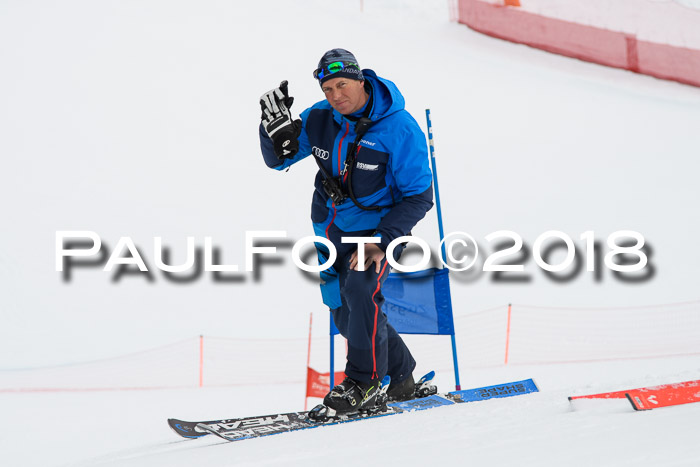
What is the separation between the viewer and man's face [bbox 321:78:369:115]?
122 inches

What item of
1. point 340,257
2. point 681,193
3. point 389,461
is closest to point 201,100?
point 681,193

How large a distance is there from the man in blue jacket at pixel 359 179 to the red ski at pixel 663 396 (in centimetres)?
113

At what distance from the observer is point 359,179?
319 cm

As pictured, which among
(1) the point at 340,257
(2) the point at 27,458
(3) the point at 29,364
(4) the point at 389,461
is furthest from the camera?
(3) the point at 29,364

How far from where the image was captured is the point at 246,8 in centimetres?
1554

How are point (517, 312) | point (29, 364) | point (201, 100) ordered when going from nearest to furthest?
point (29, 364) → point (517, 312) → point (201, 100)

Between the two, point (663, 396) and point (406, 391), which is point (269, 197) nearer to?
point (406, 391)

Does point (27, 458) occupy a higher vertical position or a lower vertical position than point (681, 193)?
lower

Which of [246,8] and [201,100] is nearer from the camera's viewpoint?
[201,100]

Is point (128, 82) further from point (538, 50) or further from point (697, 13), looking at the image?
point (697, 13)

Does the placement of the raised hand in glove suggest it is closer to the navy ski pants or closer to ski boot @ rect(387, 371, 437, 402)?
the navy ski pants

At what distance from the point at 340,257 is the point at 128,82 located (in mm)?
10084

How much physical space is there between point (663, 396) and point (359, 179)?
149 centimetres

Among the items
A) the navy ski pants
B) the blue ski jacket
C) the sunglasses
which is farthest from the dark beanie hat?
the navy ski pants
